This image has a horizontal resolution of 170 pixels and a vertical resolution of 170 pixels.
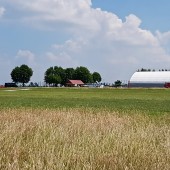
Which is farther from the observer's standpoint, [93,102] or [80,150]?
[93,102]

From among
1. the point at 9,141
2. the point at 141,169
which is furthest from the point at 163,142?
the point at 9,141

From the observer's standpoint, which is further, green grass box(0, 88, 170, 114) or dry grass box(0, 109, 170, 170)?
green grass box(0, 88, 170, 114)

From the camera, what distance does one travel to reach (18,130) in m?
13.6

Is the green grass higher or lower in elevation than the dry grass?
lower

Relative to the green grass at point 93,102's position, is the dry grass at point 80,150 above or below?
above

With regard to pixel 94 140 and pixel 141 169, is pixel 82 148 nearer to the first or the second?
pixel 94 140

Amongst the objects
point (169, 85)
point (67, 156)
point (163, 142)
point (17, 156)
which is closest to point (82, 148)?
point (67, 156)

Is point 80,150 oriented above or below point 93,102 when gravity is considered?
above

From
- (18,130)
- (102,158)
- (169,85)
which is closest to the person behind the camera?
(102,158)

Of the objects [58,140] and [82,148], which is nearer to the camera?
[82,148]

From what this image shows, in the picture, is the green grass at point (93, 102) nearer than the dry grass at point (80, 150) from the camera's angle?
No

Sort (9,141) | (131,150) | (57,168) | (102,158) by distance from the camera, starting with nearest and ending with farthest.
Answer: (57,168), (102,158), (131,150), (9,141)

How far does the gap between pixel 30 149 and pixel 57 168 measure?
191 cm

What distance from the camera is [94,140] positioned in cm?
1201
